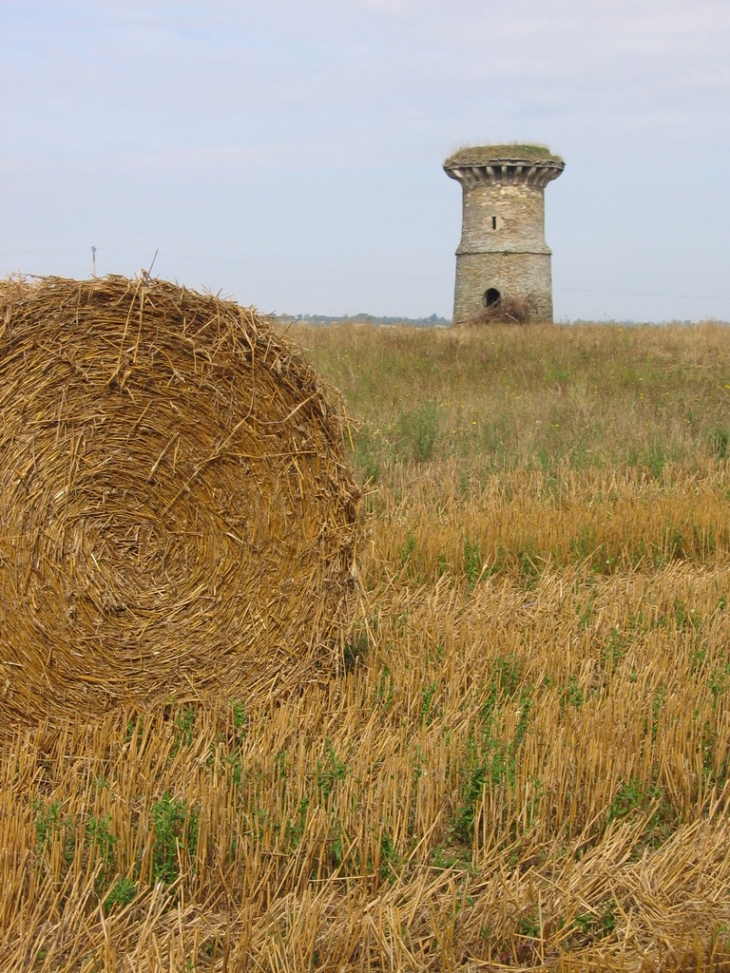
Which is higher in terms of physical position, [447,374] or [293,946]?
[447,374]

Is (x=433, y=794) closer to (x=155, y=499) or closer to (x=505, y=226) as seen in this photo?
(x=155, y=499)

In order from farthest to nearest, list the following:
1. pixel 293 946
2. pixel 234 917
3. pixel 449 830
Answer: pixel 449 830 → pixel 234 917 → pixel 293 946

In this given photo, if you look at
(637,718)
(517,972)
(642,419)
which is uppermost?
(642,419)

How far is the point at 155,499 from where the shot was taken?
476 cm

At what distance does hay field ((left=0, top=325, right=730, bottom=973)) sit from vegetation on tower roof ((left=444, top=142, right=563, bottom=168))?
82.0ft

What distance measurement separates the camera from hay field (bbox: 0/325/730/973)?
3148mm

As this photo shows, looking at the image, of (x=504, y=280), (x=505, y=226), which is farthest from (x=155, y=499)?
(x=505, y=226)

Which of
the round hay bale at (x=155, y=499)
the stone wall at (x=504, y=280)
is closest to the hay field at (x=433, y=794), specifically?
the round hay bale at (x=155, y=499)

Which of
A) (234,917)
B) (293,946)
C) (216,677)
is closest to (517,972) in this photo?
(293,946)

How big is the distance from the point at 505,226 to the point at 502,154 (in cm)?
197

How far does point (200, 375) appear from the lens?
4695 mm

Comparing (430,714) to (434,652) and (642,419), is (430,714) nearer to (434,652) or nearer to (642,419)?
(434,652)

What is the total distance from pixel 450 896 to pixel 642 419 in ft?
29.9

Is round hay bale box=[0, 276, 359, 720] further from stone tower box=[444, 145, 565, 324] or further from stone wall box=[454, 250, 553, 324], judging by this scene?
stone wall box=[454, 250, 553, 324]
